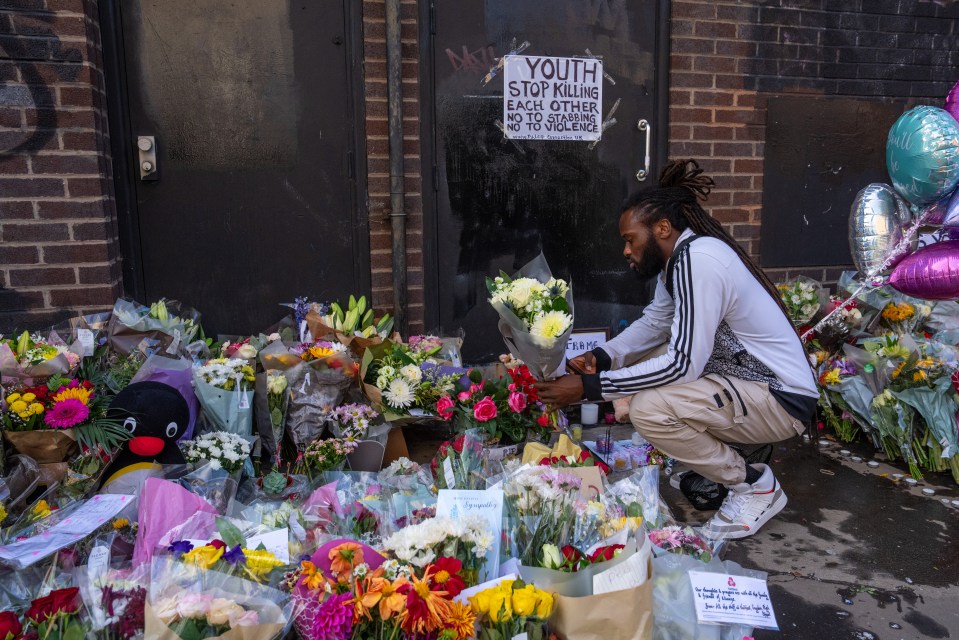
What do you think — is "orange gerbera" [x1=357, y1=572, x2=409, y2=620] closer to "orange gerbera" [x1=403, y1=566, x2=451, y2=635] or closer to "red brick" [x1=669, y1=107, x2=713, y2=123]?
"orange gerbera" [x1=403, y1=566, x2=451, y2=635]

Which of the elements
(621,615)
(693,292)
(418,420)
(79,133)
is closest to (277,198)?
(79,133)

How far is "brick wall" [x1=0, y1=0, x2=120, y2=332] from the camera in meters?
3.60

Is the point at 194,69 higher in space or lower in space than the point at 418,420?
higher

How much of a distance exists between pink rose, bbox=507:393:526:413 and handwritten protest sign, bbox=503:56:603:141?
2.03 metres

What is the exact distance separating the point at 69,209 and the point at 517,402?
8.45 ft

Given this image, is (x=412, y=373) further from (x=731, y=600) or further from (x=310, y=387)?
(x=731, y=600)

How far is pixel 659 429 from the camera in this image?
9.71 feet

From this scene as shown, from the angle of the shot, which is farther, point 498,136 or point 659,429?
point 498,136

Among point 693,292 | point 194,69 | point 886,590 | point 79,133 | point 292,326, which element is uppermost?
point 194,69

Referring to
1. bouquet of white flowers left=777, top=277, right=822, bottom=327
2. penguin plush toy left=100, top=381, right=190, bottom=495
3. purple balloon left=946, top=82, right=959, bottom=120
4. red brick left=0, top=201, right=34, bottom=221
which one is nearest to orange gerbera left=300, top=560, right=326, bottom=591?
penguin plush toy left=100, top=381, right=190, bottom=495

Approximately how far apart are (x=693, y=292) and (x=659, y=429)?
61 centimetres

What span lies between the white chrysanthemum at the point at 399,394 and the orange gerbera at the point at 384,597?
1.62 m

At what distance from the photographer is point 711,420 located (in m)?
2.92

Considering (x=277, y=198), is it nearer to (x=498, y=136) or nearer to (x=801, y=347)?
(x=498, y=136)
